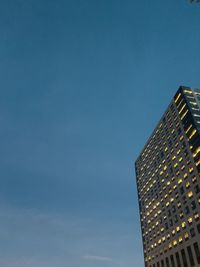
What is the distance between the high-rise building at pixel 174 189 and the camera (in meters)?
83.9

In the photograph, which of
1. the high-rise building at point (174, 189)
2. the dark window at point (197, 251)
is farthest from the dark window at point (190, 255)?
the dark window at point (197, 251)

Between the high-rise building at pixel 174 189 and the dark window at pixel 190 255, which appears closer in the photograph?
the dark window at pixel 190 255

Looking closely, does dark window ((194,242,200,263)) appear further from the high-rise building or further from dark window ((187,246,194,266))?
dark window ((187,246,194,266))

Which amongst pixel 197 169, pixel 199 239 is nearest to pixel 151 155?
pixel 197 169

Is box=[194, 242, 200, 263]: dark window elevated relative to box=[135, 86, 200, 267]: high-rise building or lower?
lower

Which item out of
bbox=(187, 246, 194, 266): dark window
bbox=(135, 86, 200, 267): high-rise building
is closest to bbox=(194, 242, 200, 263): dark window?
bbox=(135, 86, 200, 267): high-rise building

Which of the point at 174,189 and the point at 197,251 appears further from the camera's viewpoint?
the point at 174,189

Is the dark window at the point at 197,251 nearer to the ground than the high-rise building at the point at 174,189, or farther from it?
nearer to the ground

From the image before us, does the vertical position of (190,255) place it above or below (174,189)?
below

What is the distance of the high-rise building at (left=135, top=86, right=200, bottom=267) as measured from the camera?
275 feet

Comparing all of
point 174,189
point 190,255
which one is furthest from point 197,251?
point 174,189

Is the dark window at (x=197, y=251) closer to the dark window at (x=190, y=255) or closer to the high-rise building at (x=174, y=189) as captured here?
the high-rise building at (x=174, y=189)

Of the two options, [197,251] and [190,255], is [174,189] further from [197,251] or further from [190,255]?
[197,251]

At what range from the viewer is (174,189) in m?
98.3
